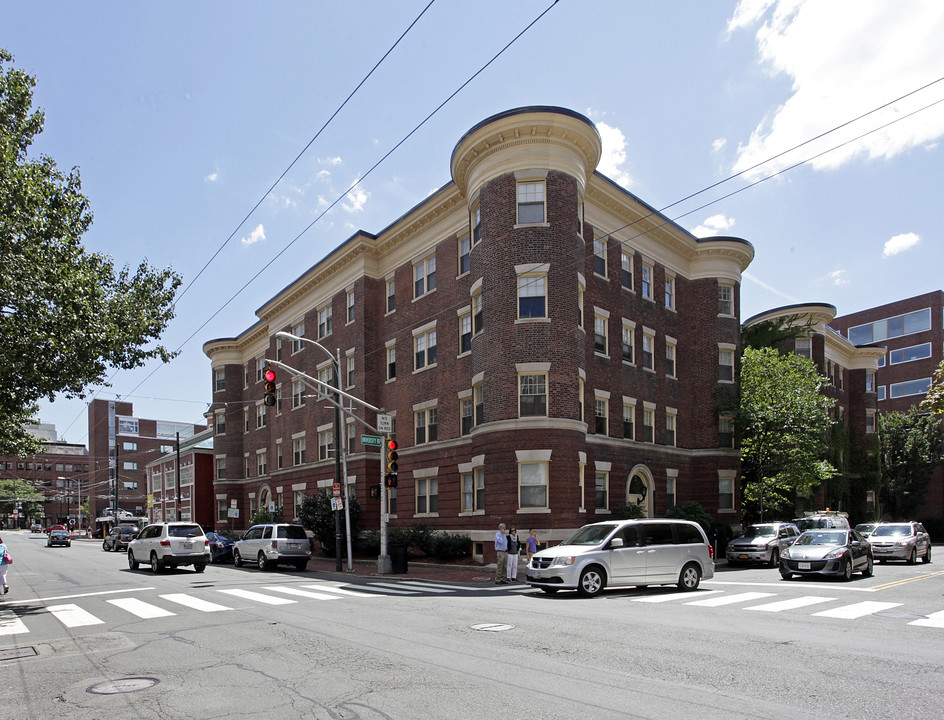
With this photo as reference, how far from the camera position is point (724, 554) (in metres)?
31.3

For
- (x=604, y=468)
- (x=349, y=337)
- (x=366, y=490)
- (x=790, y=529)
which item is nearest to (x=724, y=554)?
(x=790, y=529)

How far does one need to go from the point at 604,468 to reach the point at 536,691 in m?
22.4

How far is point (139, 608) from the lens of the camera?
50.1 ft

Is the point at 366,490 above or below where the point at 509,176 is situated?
below

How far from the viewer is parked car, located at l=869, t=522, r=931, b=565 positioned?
2591 cm

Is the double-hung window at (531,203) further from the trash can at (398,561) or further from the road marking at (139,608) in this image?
the road marking at (139,608)

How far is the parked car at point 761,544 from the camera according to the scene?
26.0m

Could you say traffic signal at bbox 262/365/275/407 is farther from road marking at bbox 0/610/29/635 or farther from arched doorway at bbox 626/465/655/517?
arched doorway at bbox 626/465/655/517

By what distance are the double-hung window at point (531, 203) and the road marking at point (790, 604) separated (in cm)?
1608

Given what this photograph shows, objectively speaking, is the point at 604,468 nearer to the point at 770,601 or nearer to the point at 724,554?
the point at 724,554

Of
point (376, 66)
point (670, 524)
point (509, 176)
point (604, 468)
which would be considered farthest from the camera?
point (604, 468)

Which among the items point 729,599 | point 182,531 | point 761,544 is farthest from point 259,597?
point 761,544

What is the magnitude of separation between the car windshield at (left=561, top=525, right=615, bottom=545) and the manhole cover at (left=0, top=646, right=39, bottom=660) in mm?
11204

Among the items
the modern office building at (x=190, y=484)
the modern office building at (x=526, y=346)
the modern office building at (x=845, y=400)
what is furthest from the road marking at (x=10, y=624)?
the modern office building at (x=190, y=484)
